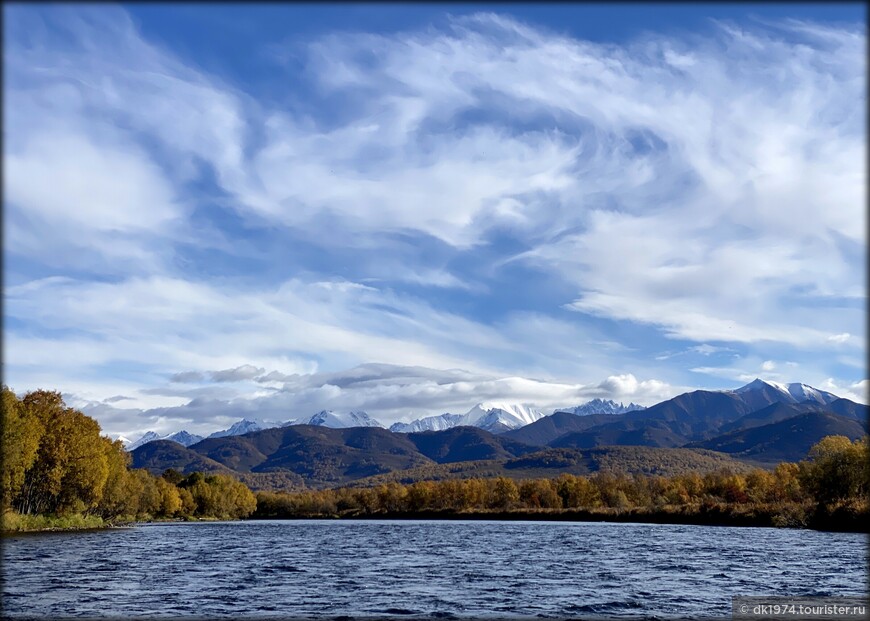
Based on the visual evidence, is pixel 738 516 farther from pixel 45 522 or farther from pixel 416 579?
pixel 45 522

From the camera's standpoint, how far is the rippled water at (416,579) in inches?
1380

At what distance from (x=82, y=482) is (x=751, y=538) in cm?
8731

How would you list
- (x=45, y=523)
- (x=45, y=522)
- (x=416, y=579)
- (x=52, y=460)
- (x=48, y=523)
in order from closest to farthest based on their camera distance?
Result: (x=416, y=579)
(x=52, y=460)
(x=45, y=523)
(x=45, y=522)
(x=48, y=523)

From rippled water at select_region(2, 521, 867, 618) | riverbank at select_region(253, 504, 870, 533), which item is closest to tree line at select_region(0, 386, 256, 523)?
rippled water at select_region(2, 521, 867, 618)

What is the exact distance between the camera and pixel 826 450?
11512cm

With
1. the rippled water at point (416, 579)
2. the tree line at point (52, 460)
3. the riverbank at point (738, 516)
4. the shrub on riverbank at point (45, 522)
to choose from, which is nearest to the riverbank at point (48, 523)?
the shrub on riverbank at point (45, 522)

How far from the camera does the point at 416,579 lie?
47594 millimetres

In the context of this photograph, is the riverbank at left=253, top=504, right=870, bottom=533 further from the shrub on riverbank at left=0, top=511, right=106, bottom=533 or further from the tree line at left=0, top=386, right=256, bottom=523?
the shrub on riverbank at left=0, top=511, right=106, bottom=533

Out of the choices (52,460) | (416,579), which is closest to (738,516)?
(416,579)

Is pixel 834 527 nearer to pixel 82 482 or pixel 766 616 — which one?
pixel 766 616

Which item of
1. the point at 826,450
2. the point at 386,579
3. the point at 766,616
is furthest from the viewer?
the point at 826,450

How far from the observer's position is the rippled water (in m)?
35.1

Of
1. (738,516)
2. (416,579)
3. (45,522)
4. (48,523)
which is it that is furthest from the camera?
(738,516)

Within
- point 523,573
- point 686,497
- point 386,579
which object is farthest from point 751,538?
point 686,497
